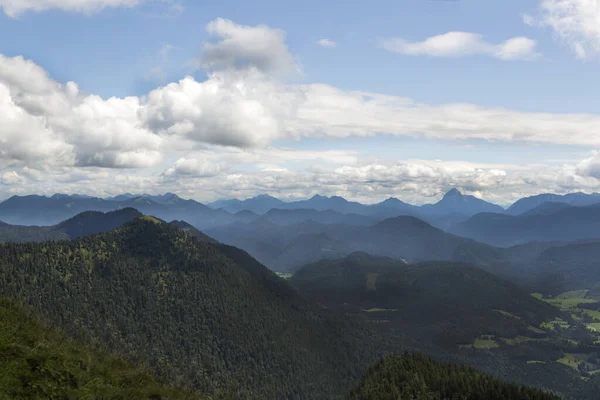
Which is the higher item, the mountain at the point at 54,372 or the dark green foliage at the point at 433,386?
the mountain at the point at 54,372

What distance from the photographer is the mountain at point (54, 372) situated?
26.2 meters

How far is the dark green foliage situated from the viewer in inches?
5595

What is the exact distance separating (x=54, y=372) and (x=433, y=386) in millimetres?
162598

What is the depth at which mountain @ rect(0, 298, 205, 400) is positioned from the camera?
2620 centimetres

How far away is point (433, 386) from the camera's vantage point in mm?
153750

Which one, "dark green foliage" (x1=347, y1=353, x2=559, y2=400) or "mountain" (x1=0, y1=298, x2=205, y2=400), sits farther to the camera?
"dark green foliage" (x1=347, y1=353, x2=559, y2=400)

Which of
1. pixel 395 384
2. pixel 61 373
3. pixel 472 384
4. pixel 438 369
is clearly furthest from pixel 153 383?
pixel 438 369

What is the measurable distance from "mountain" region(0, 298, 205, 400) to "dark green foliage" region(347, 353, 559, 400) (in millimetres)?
133328

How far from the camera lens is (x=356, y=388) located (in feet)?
578

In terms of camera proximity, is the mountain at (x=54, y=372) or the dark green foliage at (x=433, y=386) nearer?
the mountain at (x=54, y=372)

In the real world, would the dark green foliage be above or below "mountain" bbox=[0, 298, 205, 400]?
below

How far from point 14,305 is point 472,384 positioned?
172m

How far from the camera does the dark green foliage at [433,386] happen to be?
142 metres

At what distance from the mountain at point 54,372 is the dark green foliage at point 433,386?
133328 mm
